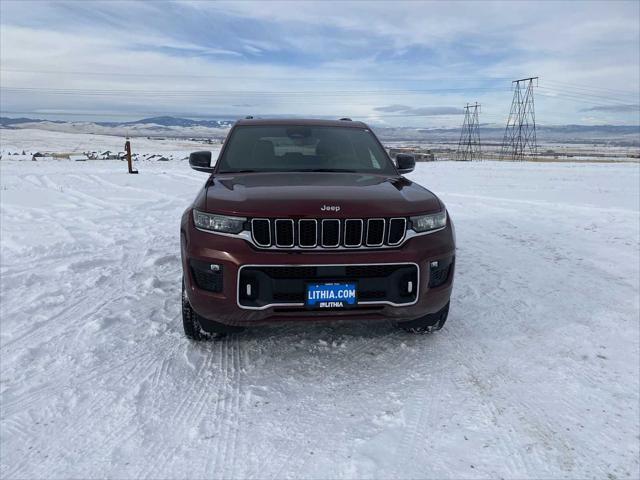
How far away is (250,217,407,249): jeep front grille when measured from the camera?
2.96 meters

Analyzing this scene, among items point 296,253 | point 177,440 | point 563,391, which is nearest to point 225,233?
point 296,253

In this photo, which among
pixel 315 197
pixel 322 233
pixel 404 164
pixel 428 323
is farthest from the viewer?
pixel 404 164

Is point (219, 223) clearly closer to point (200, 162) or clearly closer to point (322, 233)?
point (322, 233)

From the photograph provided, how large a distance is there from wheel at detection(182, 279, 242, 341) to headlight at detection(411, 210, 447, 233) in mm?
1392

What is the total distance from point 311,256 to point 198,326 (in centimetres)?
107

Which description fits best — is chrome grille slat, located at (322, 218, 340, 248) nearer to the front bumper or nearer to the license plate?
the front bumper

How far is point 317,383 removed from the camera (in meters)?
3.00

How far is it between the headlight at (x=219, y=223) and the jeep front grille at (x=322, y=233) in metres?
0.09

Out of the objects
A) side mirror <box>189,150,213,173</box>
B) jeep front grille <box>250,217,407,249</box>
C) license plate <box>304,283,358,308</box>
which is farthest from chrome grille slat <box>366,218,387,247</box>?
side mirror <box>189,150,213,173</box>

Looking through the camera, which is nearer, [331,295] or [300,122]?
[331,295]

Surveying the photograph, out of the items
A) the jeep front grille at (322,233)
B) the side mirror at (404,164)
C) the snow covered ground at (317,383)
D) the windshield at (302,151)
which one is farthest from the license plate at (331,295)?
the side mirror at (404,164)

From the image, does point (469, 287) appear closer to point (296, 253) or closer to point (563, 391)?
point (563, 391)

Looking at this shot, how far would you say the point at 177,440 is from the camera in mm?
2422

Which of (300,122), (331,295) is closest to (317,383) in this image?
(331,295)
